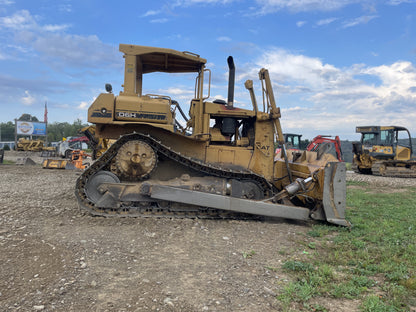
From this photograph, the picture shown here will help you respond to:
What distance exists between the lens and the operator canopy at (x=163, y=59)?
6.39 m

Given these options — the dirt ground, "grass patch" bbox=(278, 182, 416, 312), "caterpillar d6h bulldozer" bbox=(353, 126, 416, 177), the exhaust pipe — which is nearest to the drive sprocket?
→ the dirt ground

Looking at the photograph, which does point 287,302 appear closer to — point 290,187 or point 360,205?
point 290,187

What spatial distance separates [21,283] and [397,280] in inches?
170

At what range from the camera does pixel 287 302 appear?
9.64 feet

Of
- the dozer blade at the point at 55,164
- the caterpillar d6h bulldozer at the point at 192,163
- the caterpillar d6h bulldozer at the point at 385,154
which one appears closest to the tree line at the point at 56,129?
the dozer blade at the point at 55,164

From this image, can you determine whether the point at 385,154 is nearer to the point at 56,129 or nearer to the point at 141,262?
the point at 141,262

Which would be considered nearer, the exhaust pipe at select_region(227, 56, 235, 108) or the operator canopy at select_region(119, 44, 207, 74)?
the operator canopy at select_region(119, 44, 207, 74)

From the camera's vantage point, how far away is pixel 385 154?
20.0m

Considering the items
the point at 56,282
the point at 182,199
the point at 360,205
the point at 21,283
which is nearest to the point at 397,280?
the point at 182,199

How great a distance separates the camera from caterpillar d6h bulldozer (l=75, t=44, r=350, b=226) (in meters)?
5.84

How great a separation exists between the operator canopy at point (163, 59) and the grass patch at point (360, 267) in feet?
14.8

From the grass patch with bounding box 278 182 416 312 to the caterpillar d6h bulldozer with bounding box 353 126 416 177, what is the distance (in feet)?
49.0

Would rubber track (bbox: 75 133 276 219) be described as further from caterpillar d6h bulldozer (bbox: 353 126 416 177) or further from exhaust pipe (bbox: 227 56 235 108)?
caterpillar d6h bulldozer (bbox: 353 126 416 177)

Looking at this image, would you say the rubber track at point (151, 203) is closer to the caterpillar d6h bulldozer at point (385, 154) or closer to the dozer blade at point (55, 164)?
the dozer blade at point (55, 164)
